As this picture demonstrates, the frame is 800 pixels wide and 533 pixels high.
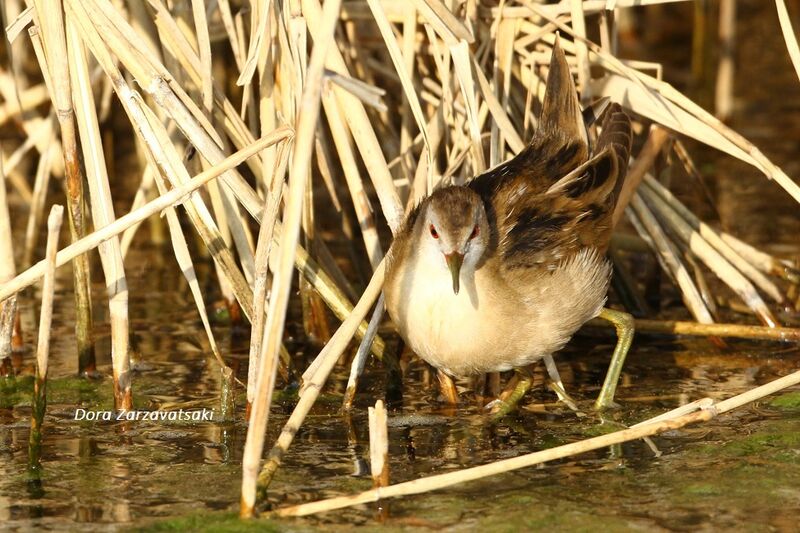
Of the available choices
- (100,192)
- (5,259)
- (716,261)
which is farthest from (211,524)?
(716,261)

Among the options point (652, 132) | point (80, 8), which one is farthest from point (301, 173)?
point (652, 132)

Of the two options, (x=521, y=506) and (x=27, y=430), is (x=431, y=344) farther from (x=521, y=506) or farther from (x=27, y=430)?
(x=27, y=430)

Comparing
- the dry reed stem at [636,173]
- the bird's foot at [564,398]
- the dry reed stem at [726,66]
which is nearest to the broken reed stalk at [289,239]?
the bird's foot at [564,398]

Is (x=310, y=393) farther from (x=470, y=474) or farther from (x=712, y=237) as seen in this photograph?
(x=712, y=237)

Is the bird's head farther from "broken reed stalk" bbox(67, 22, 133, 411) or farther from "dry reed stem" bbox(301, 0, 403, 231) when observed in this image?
"broken reed stalk" bbox(67, 22, 133, 411)

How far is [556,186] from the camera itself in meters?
4.48

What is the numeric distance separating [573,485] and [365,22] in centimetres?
288

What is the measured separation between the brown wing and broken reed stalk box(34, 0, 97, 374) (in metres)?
1.40

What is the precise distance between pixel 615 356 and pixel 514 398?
0.44 m

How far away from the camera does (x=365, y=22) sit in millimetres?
5855

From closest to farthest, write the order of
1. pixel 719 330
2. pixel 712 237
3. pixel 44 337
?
pixel 44 337 → pixel 719 330 → pixel 712 237

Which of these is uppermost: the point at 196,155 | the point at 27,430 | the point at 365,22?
the point at 365,22

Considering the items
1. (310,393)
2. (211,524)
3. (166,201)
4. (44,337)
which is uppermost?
(166,201)

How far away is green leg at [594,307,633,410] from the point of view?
446 centimetres
